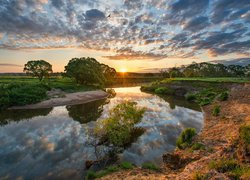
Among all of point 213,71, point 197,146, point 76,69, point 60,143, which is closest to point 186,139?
point 197,146

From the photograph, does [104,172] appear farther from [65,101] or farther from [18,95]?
[18,95]

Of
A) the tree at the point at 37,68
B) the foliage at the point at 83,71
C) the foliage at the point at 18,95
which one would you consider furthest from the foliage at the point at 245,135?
the tree at the point at 37,68

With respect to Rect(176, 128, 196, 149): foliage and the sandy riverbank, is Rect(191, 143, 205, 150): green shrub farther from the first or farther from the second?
the sandy riverbank

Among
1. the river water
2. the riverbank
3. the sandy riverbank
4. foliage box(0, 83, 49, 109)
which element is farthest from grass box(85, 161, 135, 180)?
foliage box(0, 83, 49, 109)

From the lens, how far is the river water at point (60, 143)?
1766cm

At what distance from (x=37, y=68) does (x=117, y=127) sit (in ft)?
209

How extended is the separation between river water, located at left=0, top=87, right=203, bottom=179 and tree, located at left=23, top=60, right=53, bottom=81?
4154 centimetres

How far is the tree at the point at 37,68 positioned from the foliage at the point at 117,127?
61452 millimetres

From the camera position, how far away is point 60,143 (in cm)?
2325

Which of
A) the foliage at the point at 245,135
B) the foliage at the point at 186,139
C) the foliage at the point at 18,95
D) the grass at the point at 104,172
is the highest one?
the foliage at the point at 245,135

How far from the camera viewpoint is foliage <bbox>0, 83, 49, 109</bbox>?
44.5 m

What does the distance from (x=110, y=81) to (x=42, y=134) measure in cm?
9780

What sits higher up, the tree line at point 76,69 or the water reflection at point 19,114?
the tree line at point 76,69

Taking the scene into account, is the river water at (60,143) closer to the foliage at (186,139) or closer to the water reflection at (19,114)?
the water reflection at (19,114)
